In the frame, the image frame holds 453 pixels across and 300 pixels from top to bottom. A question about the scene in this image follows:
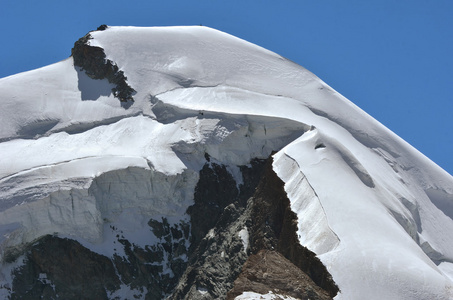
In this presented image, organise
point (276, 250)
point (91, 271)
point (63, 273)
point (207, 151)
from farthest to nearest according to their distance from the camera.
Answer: point (207, 151) < point (91, 271) < point (63, 273) < point (276, 250)

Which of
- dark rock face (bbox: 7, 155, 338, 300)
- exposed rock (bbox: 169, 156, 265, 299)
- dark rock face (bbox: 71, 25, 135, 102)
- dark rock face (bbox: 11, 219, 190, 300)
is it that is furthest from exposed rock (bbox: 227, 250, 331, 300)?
dark rock face (bbox: 71, 25, 135, 102)

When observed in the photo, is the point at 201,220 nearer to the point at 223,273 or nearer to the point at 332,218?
the point at 223,273

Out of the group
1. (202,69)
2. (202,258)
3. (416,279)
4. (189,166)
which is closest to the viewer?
(416,279)

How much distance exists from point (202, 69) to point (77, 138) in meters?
10.3

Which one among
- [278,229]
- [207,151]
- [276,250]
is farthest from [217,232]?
[207,151]

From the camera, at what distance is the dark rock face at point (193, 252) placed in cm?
6044

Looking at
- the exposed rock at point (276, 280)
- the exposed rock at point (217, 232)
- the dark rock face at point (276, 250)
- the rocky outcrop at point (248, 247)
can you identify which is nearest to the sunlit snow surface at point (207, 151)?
the dark rock face at point (276, 250)

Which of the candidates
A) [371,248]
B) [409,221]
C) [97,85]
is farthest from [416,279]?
[97,85]

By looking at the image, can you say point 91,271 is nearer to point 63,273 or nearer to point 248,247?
point 63,273

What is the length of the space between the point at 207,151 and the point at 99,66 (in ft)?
42.3

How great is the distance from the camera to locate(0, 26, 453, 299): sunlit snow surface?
190ft

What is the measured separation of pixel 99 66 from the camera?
7588 centimetres

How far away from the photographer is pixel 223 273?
60.6 metres

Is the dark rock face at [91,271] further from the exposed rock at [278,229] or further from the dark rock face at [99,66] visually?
the dark rock face at [99,66]
